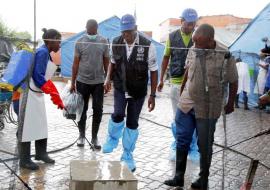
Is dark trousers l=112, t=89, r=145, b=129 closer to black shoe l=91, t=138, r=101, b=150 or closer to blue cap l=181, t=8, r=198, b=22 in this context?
black shoe l=91, t=138, r=101, b=150

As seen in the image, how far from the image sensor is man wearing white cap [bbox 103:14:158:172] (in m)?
4.80

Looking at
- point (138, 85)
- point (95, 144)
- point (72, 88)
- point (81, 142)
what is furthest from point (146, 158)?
point (72, 88)

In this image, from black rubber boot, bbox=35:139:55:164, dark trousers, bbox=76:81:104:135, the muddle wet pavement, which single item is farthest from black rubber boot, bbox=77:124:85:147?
black rubber boot, bbox=35:139:55:164

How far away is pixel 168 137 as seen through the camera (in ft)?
23.5

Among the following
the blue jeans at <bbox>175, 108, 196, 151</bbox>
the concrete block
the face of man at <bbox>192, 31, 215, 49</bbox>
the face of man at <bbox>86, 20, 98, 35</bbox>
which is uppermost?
the face of man at <bbox>86, 20, 98, 35</bbox>

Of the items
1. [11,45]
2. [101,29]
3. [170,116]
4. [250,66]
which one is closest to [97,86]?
[11,45]

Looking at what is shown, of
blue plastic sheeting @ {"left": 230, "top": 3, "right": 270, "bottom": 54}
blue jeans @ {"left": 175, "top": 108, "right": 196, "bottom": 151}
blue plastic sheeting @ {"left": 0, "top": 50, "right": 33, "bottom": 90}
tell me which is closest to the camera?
blue jeans @ {"left": 175, "top": 108, "right": 196, "bottom": 151}

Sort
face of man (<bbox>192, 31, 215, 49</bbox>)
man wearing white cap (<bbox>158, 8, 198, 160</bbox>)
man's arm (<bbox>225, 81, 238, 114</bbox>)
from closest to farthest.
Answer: face of man (<bbox>192, 31, 215, 49</bbox>)
man's arm (<bbox>225, 81, 238, 114</bbox>)
man wearing white cap (<bbox>158, 8, 198, 160</bbox>)

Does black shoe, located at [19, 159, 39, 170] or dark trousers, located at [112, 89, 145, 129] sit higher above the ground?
dark trousers, located at [112, 89, 145, 129]

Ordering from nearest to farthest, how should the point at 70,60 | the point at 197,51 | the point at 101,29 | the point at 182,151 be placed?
the point at 197,51, the point at 182,151, the point at 101,29, the point at 70,60

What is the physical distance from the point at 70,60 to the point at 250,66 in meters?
10.3

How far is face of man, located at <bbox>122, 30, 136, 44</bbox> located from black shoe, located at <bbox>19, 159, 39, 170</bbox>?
2007 millimetres

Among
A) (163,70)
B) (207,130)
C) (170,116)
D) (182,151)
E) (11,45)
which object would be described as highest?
(11,45)

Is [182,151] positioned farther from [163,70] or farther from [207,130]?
[163,70]
